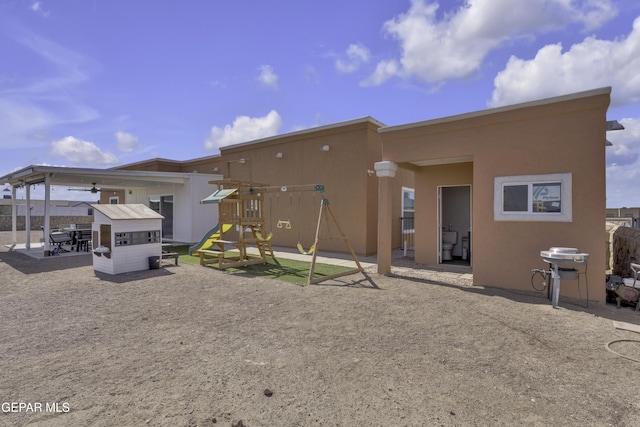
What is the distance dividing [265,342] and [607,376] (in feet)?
11.8

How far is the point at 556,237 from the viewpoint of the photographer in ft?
20.2

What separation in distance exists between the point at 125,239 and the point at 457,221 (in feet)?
33.2

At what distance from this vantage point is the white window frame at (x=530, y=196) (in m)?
6.03

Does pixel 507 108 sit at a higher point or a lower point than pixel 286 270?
higher

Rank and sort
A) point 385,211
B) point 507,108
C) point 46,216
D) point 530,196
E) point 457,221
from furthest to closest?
1. point 457,221
2. point 46,216
3. point 385,211
4. point 507,108
5. point 530,196

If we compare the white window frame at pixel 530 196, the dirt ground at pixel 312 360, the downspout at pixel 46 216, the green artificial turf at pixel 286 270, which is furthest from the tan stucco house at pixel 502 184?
the downspout at pixel 46 216

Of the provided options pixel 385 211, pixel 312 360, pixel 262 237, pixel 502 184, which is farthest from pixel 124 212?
pixel 502 184

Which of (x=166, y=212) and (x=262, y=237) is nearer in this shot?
(x=262, y=237)

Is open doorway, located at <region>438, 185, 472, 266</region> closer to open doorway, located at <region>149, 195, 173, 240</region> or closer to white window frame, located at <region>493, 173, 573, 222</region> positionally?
white window frame, located at <region>493, 173, 573, 222</region>

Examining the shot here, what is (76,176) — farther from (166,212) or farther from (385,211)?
(385,211)

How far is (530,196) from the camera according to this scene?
6.41 m

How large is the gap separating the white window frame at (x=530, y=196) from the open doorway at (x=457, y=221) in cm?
394

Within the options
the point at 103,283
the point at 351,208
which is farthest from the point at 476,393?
the point at 351,208

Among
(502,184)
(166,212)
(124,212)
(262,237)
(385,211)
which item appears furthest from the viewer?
(166,212)
